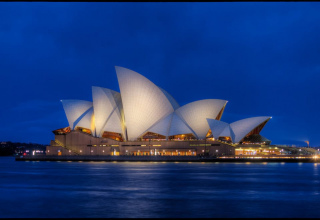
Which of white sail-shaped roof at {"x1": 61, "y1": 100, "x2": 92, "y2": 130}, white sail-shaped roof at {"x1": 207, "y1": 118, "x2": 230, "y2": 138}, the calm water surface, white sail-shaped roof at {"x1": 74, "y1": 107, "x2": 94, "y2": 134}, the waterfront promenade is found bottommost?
the calm water surface

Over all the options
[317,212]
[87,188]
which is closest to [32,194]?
[87,188]

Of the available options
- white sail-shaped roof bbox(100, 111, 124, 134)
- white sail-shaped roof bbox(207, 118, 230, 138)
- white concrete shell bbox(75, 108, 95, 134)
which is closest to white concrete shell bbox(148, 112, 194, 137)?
white sail-shaped roof bbox(207, 118, 230, 138)

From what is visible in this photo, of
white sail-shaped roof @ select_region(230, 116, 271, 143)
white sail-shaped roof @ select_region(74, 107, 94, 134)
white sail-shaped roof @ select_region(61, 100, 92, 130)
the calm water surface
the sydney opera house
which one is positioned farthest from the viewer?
white sail-shaped roof @ select_region(61, 100, 92, 130)

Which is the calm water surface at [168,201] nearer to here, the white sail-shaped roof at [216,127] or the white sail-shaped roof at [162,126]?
the white sail-shaped roof at [216,127]

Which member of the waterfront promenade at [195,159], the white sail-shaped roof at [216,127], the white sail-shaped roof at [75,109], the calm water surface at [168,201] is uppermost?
the white sail-shaped roof at [75,109]

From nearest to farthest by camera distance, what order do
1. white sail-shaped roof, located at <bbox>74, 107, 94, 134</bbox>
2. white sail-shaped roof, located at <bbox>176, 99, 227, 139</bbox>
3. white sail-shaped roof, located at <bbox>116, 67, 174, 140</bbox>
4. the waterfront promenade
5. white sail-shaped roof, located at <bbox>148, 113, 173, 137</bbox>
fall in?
white sail-shaped roof, located at <bbox>116, 67, 174, 140</bbox> → the waterfront promenade → white sail-shaped roof, located at <bbox>176, 99, 227, 139</bbox> → white sail-shaped roof, located at <bbox>148, 113, 173, 137</bbox> → white sail-shaped roof, located at <bbox>74, 107, 94, 134</bbox>

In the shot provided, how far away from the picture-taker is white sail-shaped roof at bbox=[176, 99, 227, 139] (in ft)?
237

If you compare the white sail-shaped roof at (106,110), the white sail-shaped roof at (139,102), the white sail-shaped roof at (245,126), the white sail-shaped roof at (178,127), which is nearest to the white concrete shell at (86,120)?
the white sail-shaped roof at (106,110)

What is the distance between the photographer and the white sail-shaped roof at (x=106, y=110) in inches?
2849

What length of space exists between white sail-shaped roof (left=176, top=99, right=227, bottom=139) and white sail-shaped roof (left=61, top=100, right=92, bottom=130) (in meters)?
19.1

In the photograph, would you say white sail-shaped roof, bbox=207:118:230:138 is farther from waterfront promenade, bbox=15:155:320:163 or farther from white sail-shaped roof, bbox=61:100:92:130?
white sail-shaped roof, bbox=61:100:92:130

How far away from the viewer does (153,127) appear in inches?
2876

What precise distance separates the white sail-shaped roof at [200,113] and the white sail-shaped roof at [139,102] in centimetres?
291

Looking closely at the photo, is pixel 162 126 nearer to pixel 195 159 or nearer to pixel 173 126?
pixel 173 126
